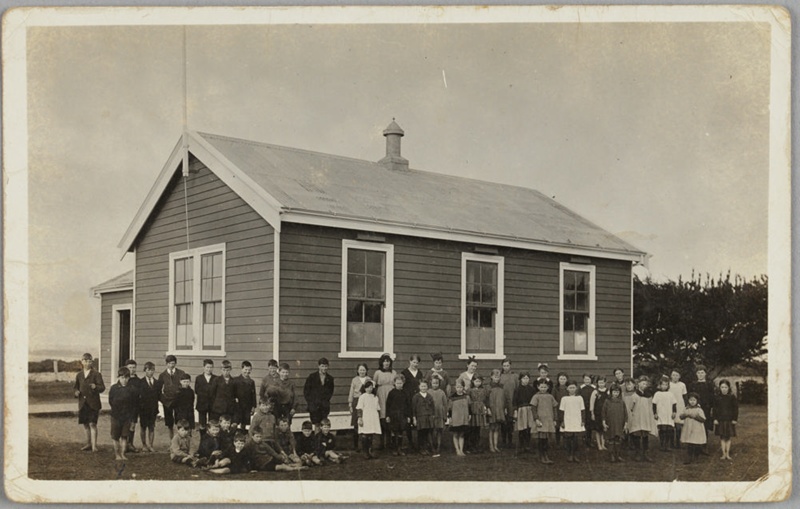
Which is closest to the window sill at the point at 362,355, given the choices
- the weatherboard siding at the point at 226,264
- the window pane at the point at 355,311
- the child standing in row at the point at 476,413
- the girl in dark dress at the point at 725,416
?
the window pane at the point at 355,311

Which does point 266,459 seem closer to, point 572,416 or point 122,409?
point 122,409

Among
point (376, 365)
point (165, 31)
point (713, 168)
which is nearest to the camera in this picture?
point (165, 31)

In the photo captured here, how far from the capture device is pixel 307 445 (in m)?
10.5

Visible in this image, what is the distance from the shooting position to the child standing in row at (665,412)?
11.8 meters

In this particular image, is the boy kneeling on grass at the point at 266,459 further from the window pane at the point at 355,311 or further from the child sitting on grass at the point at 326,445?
the window pane at the point at 355,311

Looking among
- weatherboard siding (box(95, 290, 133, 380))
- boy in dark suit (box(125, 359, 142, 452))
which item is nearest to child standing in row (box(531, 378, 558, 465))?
boy in dark suit (box(125, 359, 142, 452))

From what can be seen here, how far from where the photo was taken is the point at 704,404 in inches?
455

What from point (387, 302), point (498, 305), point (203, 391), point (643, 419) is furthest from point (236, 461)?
point (643, 419)

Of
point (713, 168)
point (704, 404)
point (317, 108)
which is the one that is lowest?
point (704, 404)

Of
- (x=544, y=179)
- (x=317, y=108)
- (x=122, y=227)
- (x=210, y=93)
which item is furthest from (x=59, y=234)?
(x=544, y=179)

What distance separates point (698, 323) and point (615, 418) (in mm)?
3523

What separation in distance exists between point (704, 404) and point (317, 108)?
645 centimetres

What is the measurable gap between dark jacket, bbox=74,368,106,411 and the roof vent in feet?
16.1

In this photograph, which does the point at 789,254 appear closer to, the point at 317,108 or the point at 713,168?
the point at 713,168
